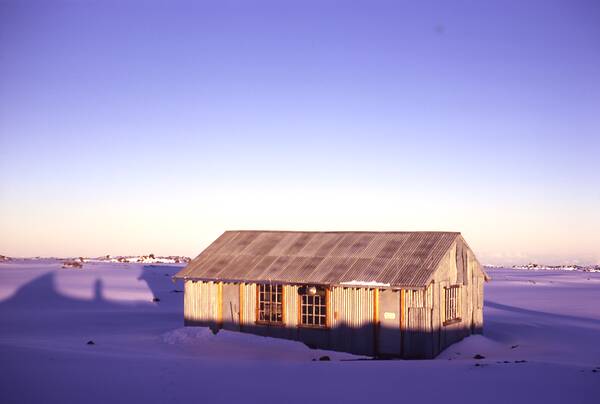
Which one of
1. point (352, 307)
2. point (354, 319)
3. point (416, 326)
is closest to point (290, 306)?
point (352, 307)

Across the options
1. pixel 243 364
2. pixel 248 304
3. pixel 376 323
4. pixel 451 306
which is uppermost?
pixel 248 304

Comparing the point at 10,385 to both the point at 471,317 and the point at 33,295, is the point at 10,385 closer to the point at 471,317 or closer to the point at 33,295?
the point at 471,317

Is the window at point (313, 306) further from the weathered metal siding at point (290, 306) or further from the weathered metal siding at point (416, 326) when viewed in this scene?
A: the weathered metal siding at point (416, 326)

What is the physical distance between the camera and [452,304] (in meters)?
21.7

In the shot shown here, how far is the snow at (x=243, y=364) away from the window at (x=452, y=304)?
989mm

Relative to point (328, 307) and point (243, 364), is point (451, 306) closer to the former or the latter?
point (328, 307)

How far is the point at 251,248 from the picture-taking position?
78.9 feet

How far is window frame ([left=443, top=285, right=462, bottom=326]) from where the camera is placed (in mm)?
21016

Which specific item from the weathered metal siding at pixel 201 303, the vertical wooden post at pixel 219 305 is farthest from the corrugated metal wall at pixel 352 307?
the weathered metal siding at pixel 201 303

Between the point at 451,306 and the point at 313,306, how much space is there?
4904 millimetres

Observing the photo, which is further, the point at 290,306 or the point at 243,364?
the point at 290,306

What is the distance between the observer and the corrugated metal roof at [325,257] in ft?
65.9

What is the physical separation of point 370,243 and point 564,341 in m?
8.22

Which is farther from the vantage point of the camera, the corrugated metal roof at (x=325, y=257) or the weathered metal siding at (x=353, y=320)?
the corrugated metal roof at (x=325, y=257)
